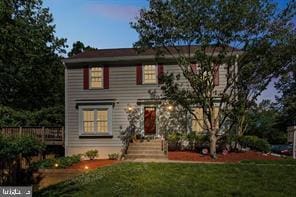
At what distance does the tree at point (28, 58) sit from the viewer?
28000 mm

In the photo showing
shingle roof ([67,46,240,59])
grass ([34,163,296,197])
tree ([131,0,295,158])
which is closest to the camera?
grass ([34,163,296,197])

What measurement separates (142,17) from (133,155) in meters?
7.07

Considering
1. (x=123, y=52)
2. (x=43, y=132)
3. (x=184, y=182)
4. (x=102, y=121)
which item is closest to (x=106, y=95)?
(x=102, y=121)

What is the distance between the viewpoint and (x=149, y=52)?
2708cm

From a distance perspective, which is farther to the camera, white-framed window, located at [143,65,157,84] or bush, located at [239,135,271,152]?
white-framed window, located at [143,65,157,84]

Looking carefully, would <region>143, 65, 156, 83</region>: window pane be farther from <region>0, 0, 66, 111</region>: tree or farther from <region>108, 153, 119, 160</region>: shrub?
<region>0, 0, 66, 111</region>: tree

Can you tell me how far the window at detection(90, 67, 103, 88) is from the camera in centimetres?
2670

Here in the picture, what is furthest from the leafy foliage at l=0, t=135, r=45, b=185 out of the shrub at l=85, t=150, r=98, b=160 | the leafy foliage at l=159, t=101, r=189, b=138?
the leafy foliage at l=159, t=101, r=189, b=138

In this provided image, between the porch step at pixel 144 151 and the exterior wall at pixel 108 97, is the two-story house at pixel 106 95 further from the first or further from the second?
the porch step at pixel 144 151

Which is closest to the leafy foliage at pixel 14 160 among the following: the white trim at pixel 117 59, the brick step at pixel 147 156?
the brick step at pixel 147 156

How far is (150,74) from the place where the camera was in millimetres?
26094

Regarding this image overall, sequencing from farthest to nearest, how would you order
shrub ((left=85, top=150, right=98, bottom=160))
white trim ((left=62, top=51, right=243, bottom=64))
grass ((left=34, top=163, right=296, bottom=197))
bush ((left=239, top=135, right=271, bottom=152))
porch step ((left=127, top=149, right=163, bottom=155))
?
1. white trim ((left=62, top=51, right=243, bottom=64))
2. shrub ((left=85, top=150, right=98, bottom=160))
3. bush ((left=239, top=135, right=271, bottom=152))
4. porch step ((left=127, top=149, right=163, bottom=155))
5. grass ((left=34, top=163, right=296, bottom=197))

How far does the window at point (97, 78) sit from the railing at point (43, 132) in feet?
10.9

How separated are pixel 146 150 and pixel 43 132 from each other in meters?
6.83
